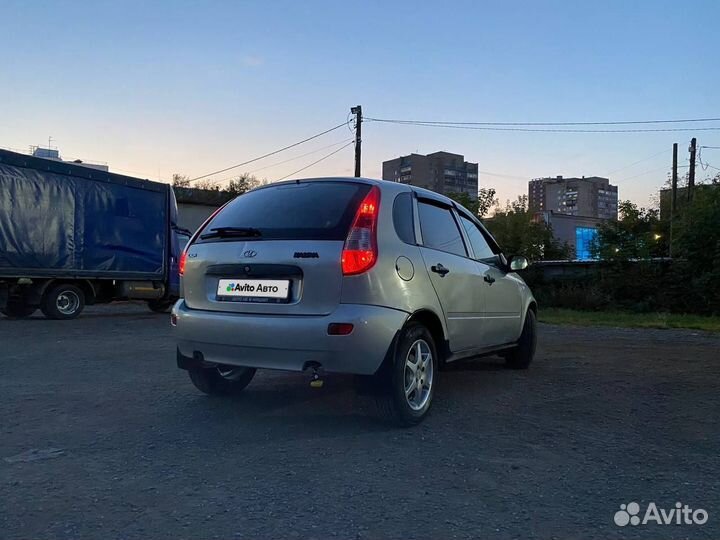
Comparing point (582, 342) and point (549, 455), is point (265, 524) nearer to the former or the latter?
point (549, 455)

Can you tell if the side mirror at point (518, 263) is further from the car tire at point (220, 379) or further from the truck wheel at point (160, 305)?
the truck wheel at point (160, 305)

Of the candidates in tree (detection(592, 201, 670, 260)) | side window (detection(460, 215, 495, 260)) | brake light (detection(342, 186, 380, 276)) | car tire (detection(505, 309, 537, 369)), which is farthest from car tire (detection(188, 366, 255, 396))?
tree (detection(592, 201, 670, 260))

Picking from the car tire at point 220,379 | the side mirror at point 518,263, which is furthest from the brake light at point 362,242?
the side mirror at point 518,263

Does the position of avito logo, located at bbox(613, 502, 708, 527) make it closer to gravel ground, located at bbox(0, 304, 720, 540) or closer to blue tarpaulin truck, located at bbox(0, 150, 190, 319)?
gravel ground, located at bbox(0, 304, 720, 540)

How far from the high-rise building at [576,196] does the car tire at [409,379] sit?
101m

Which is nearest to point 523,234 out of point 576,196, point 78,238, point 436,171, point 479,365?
point 436,171

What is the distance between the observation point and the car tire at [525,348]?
21.5 feet

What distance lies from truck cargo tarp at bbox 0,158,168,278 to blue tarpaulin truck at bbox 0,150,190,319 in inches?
0.7

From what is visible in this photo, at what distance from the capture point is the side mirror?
19.5 ft

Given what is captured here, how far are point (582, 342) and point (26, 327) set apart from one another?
376 inches

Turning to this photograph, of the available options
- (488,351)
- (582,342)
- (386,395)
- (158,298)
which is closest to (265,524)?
(386,395)

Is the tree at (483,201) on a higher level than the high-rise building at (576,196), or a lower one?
lower

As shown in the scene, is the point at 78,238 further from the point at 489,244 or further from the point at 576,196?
the point at 576,196

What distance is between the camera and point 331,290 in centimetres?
388
